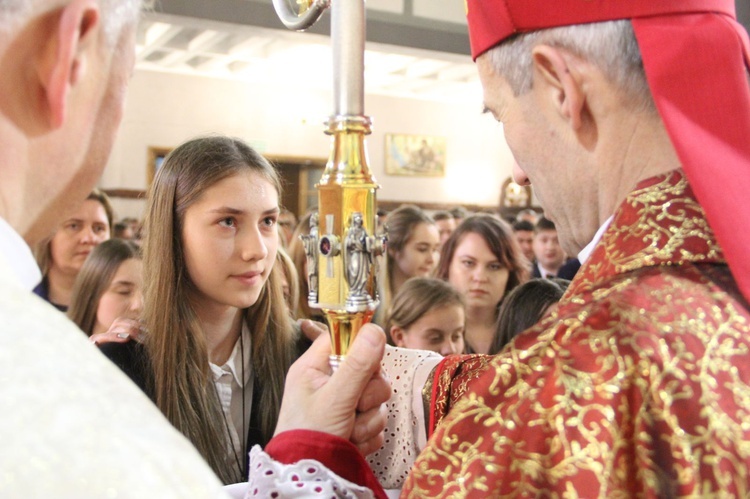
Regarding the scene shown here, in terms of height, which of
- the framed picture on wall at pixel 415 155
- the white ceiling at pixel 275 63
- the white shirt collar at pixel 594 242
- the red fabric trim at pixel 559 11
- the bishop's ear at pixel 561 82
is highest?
the white ceiling at pixel 275 63

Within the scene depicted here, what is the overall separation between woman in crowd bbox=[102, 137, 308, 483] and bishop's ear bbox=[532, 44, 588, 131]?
3.62ft

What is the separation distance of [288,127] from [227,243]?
436 inches

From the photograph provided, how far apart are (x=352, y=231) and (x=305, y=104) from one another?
12127 mm

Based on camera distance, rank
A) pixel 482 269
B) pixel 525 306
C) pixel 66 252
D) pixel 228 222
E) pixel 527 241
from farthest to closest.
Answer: pixel 527 241 < pixel 482 269 < pixel 66 252 < pixel 525 306 < pixel 228 222

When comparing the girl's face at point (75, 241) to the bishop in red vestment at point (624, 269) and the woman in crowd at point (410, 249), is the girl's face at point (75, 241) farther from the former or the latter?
the bishop in red vestment at point (624, 269)

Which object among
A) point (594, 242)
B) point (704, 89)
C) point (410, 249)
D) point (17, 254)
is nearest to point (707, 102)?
point (704, 89)

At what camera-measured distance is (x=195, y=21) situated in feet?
22.0

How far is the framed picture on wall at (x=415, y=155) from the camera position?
538 inches

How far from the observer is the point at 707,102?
3.35 ft

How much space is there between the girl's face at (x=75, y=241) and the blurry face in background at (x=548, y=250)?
3277 millimetres

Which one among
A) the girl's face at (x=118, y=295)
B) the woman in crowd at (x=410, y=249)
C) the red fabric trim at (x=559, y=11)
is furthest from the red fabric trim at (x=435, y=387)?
the woman in crowd at (x=410, y=249)

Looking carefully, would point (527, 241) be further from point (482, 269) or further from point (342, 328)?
point (342, 328)

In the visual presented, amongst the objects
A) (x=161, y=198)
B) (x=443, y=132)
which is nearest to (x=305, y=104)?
(x=443, y=132)

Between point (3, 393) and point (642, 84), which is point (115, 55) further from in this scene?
point (642, 84)
